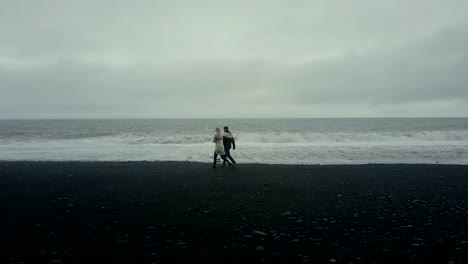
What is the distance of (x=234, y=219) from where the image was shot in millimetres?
7656

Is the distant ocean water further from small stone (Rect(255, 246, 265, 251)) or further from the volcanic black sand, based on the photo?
small stone (Rect(255, 246, 265, 251))

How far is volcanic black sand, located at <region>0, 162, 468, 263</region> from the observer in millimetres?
5480

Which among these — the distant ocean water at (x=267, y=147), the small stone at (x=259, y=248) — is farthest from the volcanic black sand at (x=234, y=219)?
the distant ocean water at (x=267, y=147)

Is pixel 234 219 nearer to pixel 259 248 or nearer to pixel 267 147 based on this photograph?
pixel 259 248

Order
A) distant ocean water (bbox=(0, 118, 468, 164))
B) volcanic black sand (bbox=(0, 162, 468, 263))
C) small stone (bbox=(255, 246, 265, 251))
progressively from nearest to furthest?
volcanic black sand (bbox=(0, 162, 468, 263)) → small stone (bbox=(255, 246, 265, 251)) → distant ocean water (bbox=(0, 118, 468, 164))

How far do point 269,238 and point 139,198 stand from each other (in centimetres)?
519

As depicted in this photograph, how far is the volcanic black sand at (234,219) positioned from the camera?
548cm

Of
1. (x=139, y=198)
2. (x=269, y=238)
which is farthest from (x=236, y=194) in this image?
(x=269, y=238)

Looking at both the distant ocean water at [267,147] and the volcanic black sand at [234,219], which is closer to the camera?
the volcanic black sand at [234,219]

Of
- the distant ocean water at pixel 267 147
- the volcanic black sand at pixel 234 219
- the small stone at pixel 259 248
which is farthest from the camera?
the distant ocean water at pixel 267 147

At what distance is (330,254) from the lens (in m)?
5.43

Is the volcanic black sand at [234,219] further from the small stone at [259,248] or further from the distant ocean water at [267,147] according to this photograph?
the distant ocean water at [267,147]

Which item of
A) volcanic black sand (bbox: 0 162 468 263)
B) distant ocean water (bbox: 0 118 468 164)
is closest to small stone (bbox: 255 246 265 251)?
volcanic black sand (bbox: 0 162 468 263)

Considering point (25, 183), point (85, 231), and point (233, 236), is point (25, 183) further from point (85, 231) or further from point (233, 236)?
point (233, 236)
